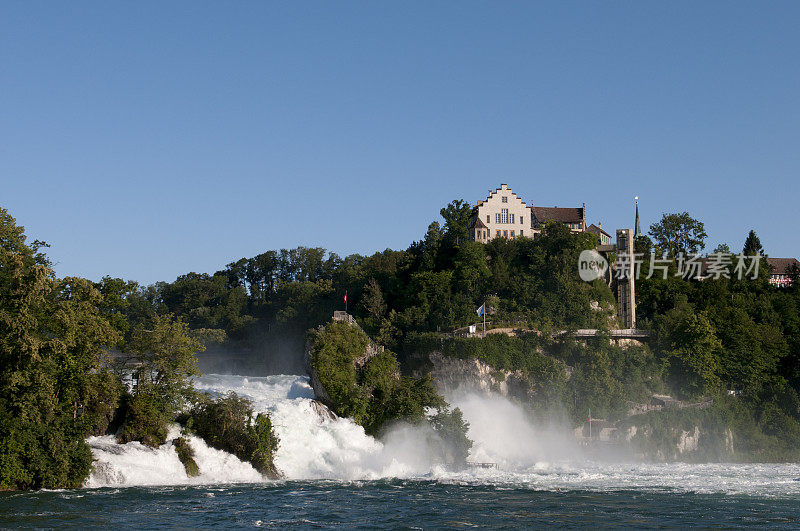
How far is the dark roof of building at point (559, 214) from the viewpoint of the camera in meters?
102

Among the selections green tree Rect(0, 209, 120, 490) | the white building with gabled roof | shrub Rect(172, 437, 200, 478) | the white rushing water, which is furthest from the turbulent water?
the white building with gabled roof

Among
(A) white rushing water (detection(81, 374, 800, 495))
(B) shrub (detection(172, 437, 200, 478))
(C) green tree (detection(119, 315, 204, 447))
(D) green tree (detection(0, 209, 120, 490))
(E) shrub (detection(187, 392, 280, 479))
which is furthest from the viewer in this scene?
(E) shrub (detection(187, 392, 280, 479))

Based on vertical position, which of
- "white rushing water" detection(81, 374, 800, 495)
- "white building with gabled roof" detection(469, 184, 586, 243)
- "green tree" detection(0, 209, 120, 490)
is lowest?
"white rushing water" detection(81, 374, 800, 495)

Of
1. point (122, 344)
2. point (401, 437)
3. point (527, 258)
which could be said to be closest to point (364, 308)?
point (527, 258)

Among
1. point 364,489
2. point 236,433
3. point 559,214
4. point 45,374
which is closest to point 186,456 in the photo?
point 236,433

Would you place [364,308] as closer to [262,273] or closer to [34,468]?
[34,468]

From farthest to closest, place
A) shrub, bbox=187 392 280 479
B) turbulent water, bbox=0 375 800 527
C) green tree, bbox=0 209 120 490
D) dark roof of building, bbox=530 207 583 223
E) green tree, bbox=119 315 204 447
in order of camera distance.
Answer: dark roof of building, bbox=530 207 583 223 → shrub, bbox=187 392 280 479 → green tree, bbox=119 315 204 447 → green tree, bbox=0 209 120 490 → turbulent water, bbox=0 375 800 527

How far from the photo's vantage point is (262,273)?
479 feet

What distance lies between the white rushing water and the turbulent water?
3.6 inches

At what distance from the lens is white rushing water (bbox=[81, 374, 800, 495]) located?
155ft

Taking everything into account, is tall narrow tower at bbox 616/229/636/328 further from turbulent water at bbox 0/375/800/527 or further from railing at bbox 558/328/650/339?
turbulent water at bbox 0/375/800/527

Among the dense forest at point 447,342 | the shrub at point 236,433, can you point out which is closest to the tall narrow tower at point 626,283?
the dense forest at point 447,342

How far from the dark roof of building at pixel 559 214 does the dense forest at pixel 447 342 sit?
876 cm

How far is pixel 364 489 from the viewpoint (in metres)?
47.2
